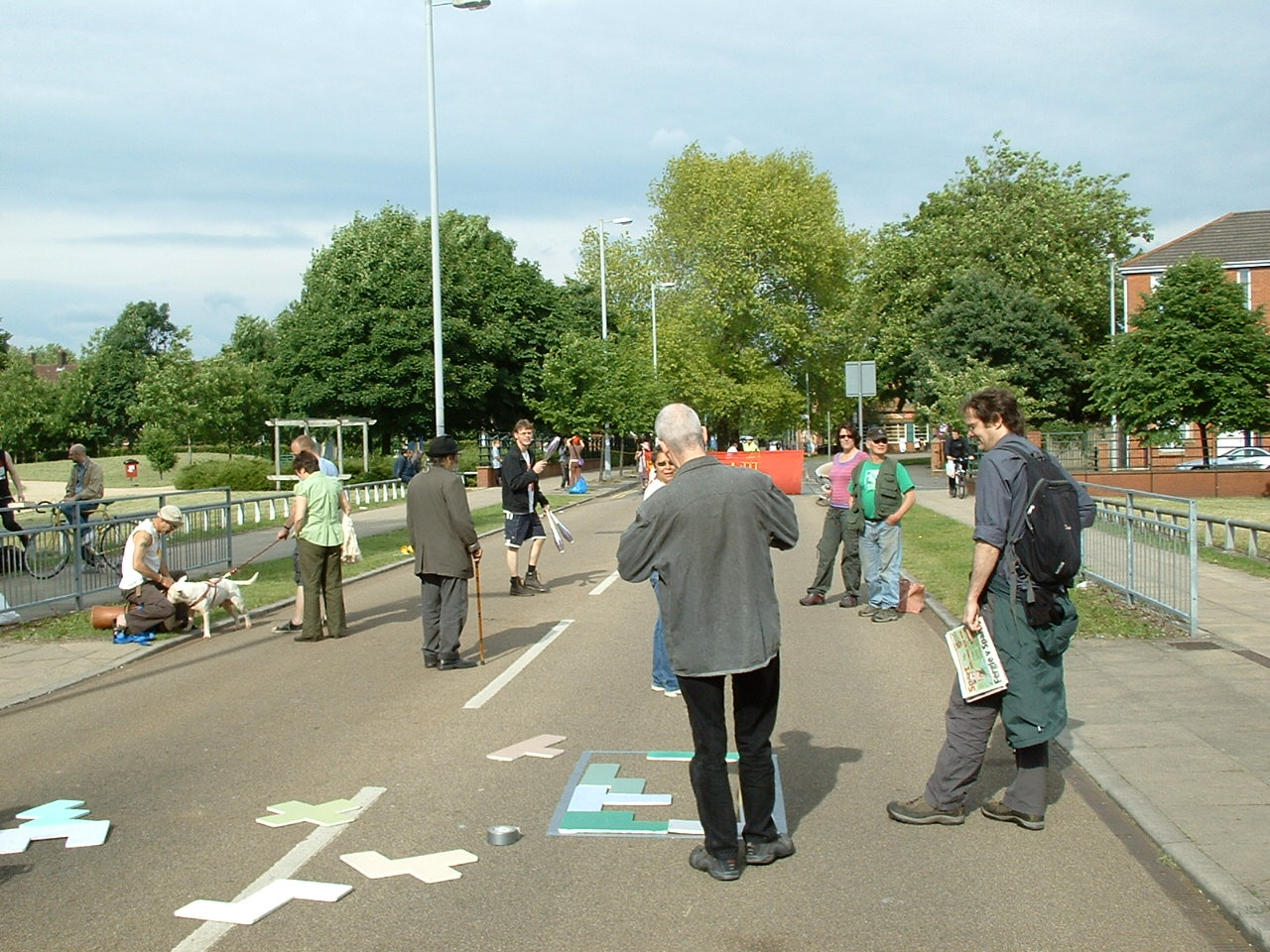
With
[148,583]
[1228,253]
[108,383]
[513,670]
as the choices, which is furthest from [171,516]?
[108,383]

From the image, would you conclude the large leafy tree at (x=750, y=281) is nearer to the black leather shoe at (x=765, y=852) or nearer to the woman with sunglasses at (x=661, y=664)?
the woman with sunglasses at (x=661, y=664)

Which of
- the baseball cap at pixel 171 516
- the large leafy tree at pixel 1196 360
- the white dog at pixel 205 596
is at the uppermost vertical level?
the large leafy tree at pixel 1196 360

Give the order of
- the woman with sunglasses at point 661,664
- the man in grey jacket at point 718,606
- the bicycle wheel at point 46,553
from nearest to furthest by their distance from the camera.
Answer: the man in grey jacket at point 718,606 < the woman with sunglasses at point 661,664 < the bicycle wheel at point 46,553

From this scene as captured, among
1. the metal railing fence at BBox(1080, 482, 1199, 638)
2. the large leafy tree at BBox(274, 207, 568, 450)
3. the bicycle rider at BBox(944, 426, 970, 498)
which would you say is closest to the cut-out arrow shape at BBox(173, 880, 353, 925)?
the metal railing fence at BBox(1080, 482, 1199, 638)

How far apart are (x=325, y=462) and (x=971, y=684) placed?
11.4m

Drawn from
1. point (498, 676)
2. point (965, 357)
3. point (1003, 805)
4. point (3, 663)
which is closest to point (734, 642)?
point (1003, 805)

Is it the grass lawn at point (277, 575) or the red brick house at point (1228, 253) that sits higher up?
the red brick house at point (1228, 253)

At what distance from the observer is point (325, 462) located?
50.3 feet

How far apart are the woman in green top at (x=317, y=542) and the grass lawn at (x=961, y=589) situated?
5.83 m

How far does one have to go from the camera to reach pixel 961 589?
1332cm

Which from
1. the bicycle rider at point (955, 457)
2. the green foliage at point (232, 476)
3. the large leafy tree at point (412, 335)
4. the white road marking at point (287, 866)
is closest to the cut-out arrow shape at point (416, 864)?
the white road marking at point (287, 866)

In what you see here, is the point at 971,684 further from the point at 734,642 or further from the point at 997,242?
the point at 997,242

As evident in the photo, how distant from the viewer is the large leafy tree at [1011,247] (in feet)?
181

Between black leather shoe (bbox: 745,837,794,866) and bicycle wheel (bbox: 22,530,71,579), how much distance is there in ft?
31.3
